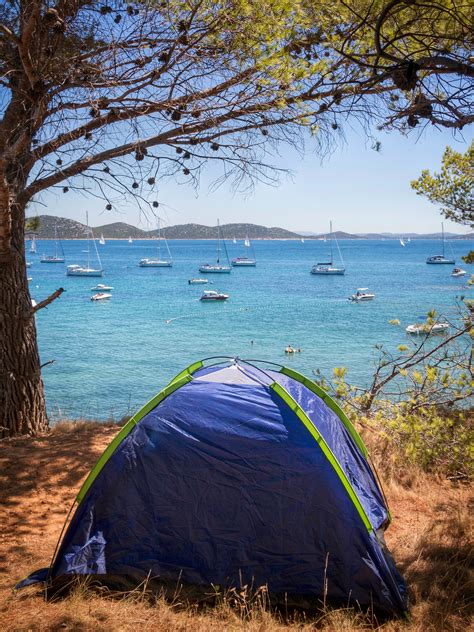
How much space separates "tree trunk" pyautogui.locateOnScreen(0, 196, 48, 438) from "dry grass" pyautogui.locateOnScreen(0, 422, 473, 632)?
84cm

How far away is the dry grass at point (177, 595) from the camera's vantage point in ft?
11.3

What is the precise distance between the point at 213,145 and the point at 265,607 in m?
5.10

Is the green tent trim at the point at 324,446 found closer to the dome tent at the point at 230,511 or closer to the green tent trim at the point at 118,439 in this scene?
the dome tent at the point at 230,511

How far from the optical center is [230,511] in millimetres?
4016

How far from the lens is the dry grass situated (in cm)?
345

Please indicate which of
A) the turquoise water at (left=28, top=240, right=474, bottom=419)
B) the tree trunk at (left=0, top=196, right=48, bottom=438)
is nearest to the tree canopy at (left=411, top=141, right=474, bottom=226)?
the turquoise water at (left=28, top=240, right=474, bottom=419)

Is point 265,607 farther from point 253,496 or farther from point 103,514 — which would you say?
point 103,514

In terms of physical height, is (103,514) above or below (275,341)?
above

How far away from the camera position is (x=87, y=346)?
3506cm

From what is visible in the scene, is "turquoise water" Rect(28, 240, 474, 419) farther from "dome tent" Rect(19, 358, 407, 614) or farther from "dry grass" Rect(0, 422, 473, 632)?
"dome tent" Rect(19, 358, 407, 614)

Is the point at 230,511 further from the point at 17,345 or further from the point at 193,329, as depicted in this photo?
the point at 193,329

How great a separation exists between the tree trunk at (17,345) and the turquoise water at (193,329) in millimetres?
2164

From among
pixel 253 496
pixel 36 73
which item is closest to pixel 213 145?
pixel 36 73

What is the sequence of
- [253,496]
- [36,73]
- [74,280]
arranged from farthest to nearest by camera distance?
1. [74,280]
2. [36,73]
3. [253,496]
